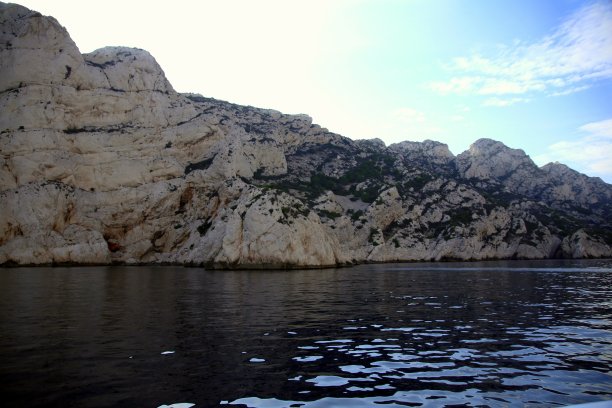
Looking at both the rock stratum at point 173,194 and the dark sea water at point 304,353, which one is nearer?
the dark sea water at point 304,353

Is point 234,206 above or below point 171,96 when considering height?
below

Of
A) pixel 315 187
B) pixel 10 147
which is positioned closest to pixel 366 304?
pixel 10 147

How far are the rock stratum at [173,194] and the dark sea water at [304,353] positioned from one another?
49.1 metres

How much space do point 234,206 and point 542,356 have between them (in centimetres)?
7025

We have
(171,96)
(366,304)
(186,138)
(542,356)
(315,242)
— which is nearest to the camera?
(542,356)

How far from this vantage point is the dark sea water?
10.3 meters

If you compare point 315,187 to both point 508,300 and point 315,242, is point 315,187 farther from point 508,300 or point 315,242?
point 508,300

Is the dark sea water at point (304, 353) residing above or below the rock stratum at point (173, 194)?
below

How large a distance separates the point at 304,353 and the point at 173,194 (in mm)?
94364

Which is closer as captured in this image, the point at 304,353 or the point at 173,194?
A: the point at 304,353

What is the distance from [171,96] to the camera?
12331 cm

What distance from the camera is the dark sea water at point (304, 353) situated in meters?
10.3

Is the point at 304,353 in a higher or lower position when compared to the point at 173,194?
lower

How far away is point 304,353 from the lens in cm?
1454
